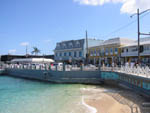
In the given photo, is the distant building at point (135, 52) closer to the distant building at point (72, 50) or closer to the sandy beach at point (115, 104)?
the distant building at point (72, 50)

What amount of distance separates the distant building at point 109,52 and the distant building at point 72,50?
14.6ft

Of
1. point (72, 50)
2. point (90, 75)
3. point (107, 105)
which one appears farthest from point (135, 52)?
point (107, 105)

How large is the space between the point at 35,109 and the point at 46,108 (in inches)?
36.0

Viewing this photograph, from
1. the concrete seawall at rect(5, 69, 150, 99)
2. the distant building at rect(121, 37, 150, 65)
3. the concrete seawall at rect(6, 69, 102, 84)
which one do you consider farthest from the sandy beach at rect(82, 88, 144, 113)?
the distant building at rect(121, 37, 150, 65)

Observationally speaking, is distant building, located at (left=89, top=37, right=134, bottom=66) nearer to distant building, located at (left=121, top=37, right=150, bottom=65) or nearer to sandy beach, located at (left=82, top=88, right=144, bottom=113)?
distant building, located at (left=121, top=37, right=150, bottom=65)

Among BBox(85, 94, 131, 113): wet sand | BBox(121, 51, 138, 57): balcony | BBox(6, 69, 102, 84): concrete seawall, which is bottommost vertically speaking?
BBox(85, 94, 131, 113): wet sand

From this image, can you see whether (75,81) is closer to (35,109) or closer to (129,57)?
(35,109)

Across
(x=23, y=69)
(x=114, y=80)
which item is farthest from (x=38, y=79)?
(x=114, y=80)

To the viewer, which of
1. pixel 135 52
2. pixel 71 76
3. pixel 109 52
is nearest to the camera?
pixel 71 76

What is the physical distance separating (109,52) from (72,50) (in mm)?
15090

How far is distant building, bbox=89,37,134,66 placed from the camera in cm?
3950

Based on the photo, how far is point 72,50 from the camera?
53156 mm

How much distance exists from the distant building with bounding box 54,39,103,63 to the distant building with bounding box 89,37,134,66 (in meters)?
4.47

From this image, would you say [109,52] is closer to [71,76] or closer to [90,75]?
[90,75]
